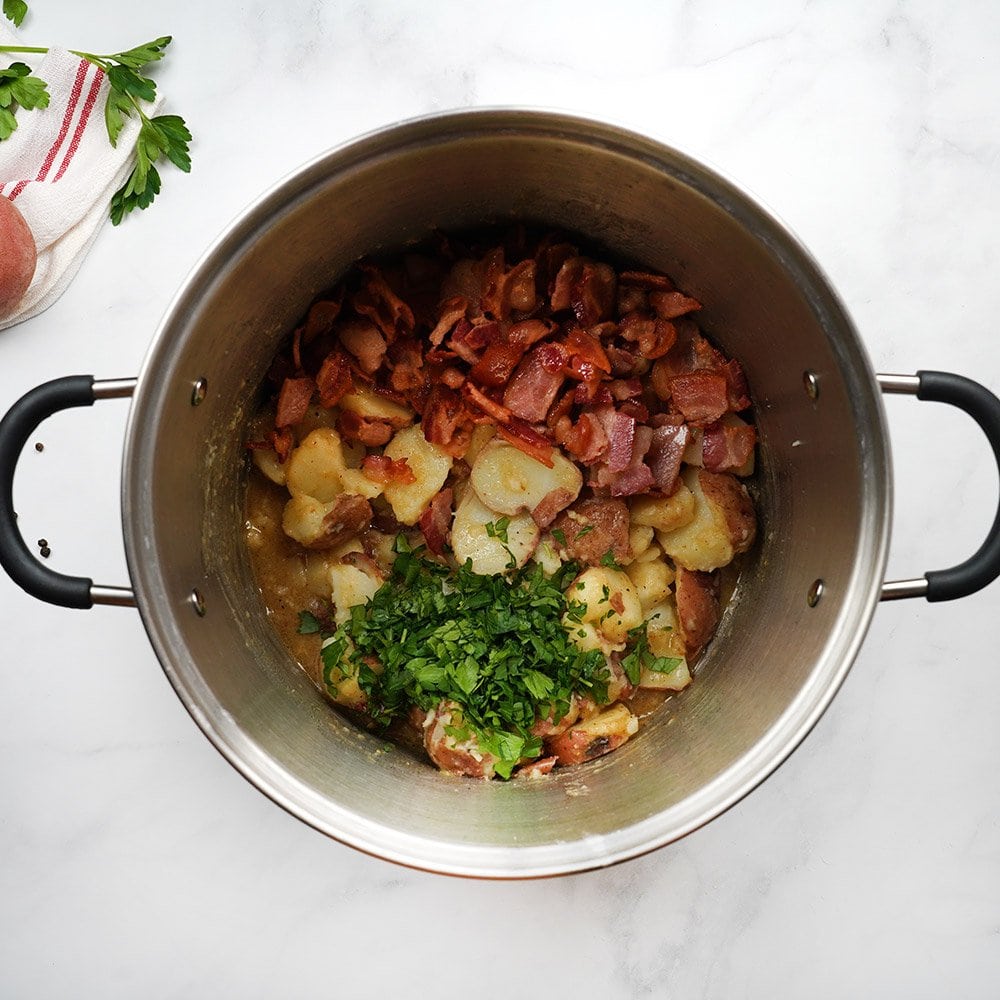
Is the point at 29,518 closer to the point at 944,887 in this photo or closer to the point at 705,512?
the point at 705,512

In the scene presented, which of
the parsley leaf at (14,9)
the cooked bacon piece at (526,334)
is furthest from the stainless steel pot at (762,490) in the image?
the parsley leaf at (14,9)

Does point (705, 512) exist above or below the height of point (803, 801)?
above

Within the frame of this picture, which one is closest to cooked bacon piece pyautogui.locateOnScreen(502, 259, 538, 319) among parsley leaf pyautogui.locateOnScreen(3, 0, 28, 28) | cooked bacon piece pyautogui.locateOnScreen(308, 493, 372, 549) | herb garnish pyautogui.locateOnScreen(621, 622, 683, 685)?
cooked bacon piece pyautogui.locateOnScreen(308, 493, 372, 549)

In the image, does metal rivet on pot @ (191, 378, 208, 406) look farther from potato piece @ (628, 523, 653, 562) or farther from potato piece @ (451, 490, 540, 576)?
potato piece @ (628, 523, 653, 562)

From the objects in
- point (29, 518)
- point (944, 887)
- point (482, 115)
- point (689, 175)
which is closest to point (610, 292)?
point (689, 175)

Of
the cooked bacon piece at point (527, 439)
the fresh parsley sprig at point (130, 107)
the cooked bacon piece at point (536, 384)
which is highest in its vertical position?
the fresh parsley sprig at point (130, 107)

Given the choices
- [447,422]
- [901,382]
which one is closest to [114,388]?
[447,422]

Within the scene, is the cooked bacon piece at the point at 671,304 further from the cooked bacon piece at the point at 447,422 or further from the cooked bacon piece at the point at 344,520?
the cooked bacon piece at the point at 344,520
